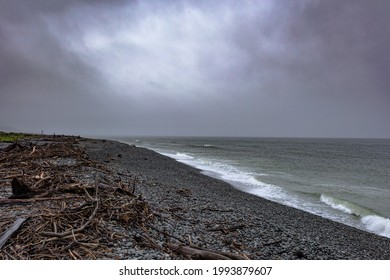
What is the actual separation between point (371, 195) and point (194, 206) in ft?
66.3

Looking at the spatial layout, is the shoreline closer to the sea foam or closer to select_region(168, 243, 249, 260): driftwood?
select_region(168, 243, 249, 260): driftwood

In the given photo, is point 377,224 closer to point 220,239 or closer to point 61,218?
point 220,239

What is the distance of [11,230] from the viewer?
474cm

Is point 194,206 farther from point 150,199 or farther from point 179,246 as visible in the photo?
point 179,246

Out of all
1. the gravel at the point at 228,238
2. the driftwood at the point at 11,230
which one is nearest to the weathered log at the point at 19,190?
the driftwood at the point at 11,230

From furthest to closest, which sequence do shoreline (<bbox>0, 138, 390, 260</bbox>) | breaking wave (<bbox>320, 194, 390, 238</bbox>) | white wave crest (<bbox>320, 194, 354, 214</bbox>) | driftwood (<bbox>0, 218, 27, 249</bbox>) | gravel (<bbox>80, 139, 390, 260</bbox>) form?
white wave crest (<bbox>320, 194, 354, 214</bbox>)
breaking wave (<bbox>320, 194, 390, 238</bbox>)
gravel (<bbox>80, 139, 390, 260</bbox>)
shoreline (<bbox>0, 138, 390, 260</bbox>)
driftwood (<bbox>0, 218, 27, 249</bbox>)

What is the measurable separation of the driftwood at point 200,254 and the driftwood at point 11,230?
271 cm

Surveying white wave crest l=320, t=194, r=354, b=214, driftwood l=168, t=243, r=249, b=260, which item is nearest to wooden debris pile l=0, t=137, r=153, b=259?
driftwood l=168, t=243, r=249, b=260

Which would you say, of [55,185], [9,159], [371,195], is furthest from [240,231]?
[371,195]

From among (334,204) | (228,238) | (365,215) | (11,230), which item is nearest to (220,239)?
(228,238)

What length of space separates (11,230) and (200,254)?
129 inches

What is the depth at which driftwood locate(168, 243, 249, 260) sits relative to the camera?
457cm

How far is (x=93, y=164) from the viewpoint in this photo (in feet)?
47.9

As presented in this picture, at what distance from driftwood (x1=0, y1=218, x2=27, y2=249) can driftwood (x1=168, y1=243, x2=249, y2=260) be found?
2.71 meters
